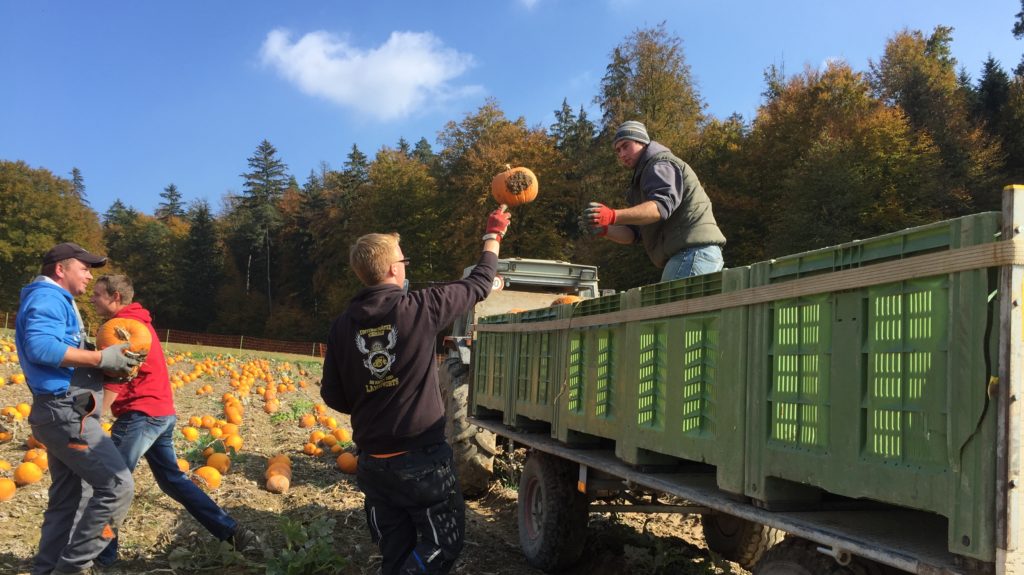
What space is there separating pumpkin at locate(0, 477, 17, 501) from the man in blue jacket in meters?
2.11

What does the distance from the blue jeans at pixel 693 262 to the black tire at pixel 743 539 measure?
1880 mm

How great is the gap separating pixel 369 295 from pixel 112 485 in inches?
86.7

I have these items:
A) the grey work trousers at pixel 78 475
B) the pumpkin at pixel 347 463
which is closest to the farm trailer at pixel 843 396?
the grey work trousers at pixel 78 475

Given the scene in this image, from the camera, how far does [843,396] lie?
2543 mm

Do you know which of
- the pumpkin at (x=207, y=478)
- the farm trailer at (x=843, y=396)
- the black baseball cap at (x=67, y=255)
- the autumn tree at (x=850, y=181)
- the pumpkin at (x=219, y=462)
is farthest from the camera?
the autumn tree at (x=850, y=181)

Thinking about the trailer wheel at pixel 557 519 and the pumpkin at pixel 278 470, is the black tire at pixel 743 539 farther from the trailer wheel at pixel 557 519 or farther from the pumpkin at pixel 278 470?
the pumpkin at pixel 278 470

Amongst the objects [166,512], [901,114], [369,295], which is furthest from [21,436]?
[901,114]

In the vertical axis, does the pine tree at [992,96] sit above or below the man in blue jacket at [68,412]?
above

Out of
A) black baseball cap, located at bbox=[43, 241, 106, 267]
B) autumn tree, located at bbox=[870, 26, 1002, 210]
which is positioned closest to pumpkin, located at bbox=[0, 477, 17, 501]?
black baseball cap, located at bbox=[43, 241, 106, 267]

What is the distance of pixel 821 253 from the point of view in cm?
271

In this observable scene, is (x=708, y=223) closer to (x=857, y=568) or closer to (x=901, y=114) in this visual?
(x=857, y=568)

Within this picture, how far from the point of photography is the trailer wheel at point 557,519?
510cm

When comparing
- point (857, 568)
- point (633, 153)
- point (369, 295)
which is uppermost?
point (633, 153)

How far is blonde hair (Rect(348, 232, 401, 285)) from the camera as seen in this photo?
3553 mm
